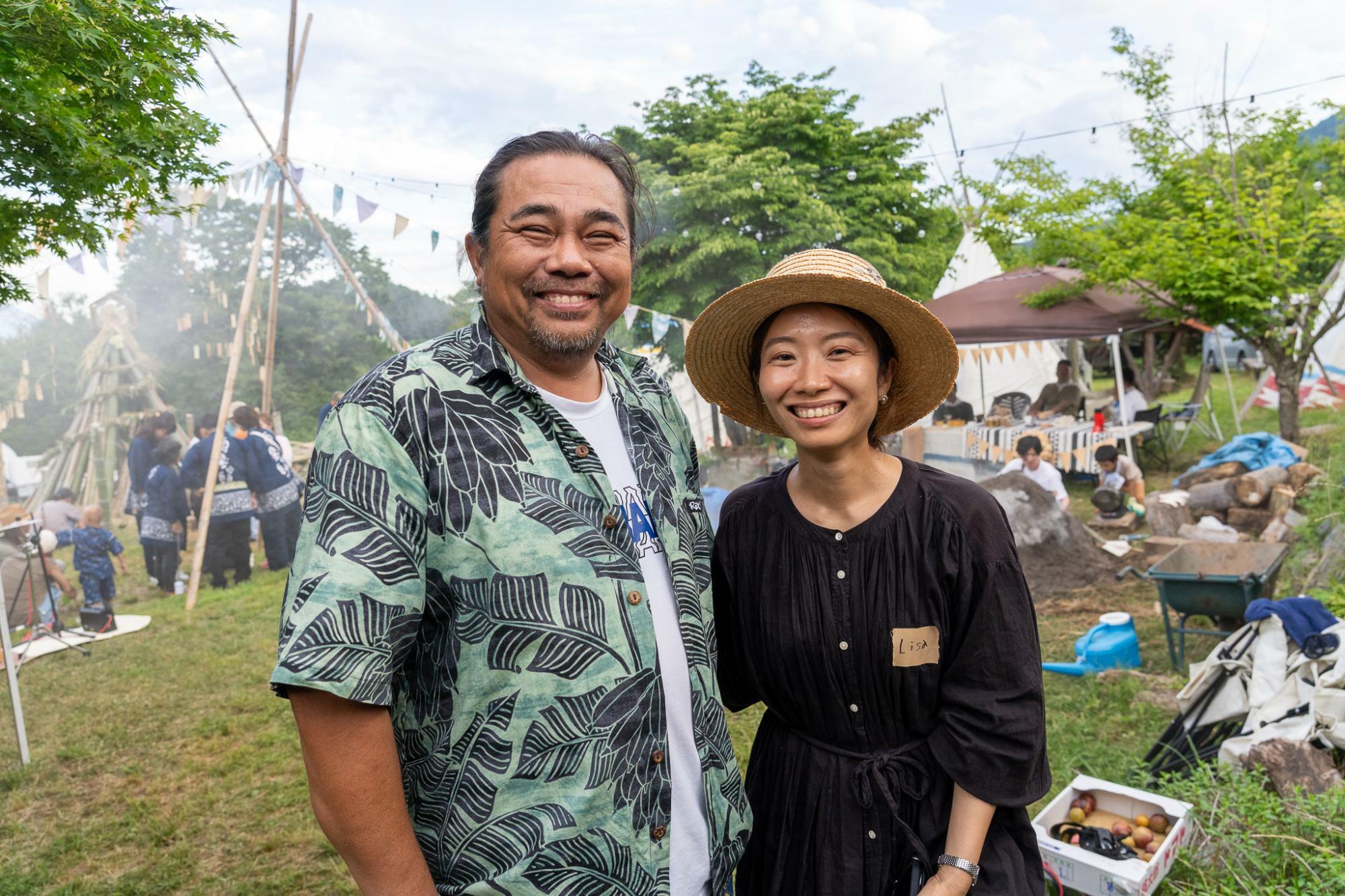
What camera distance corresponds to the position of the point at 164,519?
31.0 ft

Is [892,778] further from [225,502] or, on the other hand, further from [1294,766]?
[225,502]

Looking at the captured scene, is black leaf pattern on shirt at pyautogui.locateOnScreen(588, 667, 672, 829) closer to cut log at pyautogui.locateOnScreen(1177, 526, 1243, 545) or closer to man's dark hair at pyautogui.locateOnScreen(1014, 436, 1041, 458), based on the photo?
cut log at pyautogui.locateOnScreen(1177, 526, 1243, 545)

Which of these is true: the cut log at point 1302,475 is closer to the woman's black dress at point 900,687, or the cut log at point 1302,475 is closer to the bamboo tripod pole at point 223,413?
the woman's black dress at point 900,687

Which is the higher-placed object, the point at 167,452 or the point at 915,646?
the point at 167,452

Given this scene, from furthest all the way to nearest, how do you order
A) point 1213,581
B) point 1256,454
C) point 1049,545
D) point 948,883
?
point 1256,454, point 1049,545, point 1213,581, point 948,883

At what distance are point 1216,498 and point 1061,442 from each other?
2.75m

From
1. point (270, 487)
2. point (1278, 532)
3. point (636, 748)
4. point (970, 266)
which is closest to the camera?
point (636, 748)

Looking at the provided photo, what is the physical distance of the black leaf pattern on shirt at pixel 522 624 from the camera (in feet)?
4.59

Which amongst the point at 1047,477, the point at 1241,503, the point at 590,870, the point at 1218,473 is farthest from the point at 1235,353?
the point at 590,870

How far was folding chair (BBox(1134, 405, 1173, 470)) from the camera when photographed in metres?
12.1

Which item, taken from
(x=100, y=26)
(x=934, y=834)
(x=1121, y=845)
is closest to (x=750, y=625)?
(x=934, y=834)

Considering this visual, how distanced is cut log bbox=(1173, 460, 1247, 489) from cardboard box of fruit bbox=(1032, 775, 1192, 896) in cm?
676

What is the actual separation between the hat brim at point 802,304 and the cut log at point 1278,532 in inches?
278

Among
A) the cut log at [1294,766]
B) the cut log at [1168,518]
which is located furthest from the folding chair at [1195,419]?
the cut log at [1294,766]
